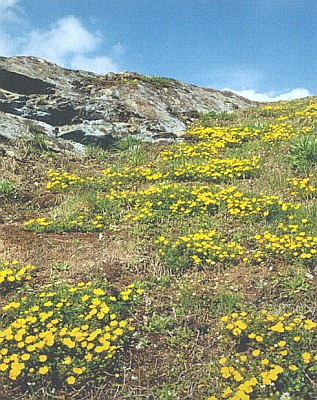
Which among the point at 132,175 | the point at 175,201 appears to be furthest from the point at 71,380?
the point at 132,175

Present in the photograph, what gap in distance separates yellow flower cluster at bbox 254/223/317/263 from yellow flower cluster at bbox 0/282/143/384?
1599mm

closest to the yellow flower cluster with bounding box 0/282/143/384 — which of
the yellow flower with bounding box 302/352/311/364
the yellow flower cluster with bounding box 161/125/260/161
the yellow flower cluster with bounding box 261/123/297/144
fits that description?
the yellow flower with bounding box 302/352/311/364

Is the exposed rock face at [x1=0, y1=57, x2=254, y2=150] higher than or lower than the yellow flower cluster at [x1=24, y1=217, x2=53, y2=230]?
higher

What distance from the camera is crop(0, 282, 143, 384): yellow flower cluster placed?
352cm

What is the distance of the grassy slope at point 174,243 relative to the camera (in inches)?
144

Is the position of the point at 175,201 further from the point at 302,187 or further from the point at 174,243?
the point at 302,187

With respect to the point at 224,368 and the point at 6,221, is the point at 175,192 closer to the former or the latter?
the point at 6,221

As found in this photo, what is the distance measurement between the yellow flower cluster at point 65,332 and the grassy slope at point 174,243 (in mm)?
134

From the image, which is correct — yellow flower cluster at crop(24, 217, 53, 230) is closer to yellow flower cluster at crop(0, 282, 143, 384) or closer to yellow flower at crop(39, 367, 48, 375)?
yellow flower cluster at crop(0, 282, 143, 384)

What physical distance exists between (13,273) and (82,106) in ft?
18.7

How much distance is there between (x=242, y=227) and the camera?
18.1 feet

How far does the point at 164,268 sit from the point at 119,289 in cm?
59

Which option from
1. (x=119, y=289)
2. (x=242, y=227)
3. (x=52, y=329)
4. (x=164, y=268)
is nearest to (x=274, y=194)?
(x=242, y=227)

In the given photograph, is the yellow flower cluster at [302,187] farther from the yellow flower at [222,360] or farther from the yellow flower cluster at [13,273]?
the yellow flower cluster at [13,273]
